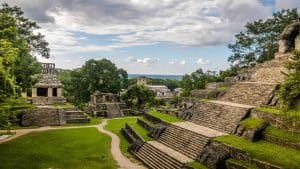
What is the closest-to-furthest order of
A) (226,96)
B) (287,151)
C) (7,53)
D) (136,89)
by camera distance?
(287,151), (7,53), (226,96), (136,89)

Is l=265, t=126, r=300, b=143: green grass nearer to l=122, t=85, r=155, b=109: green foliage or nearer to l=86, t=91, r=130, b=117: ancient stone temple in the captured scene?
l=86, t=91, r=130, b=117: ancient stone temple

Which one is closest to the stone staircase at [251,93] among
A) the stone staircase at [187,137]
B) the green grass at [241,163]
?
the stone staircase at [187,137]

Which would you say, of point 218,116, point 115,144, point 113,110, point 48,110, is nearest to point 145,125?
point 115,144

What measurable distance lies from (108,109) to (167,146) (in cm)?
2377

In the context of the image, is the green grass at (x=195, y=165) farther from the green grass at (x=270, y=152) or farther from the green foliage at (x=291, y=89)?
the green foliage at (x=291, y=89)

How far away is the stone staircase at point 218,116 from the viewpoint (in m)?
20.9

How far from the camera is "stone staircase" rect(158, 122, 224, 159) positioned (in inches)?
772

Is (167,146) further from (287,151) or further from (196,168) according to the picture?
(287,151)

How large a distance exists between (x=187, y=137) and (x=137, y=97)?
99.0ft

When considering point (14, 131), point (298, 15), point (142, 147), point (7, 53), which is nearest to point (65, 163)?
point (142, 147)

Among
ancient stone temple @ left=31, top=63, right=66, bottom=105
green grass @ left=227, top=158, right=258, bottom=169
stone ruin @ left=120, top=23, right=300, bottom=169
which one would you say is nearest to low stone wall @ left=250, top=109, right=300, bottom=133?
stone ruin @ left=120, top=23, right=300, bottom=169

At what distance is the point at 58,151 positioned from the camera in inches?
894

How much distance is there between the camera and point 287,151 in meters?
15.4

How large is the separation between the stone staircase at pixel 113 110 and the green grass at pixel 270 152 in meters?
27.0
